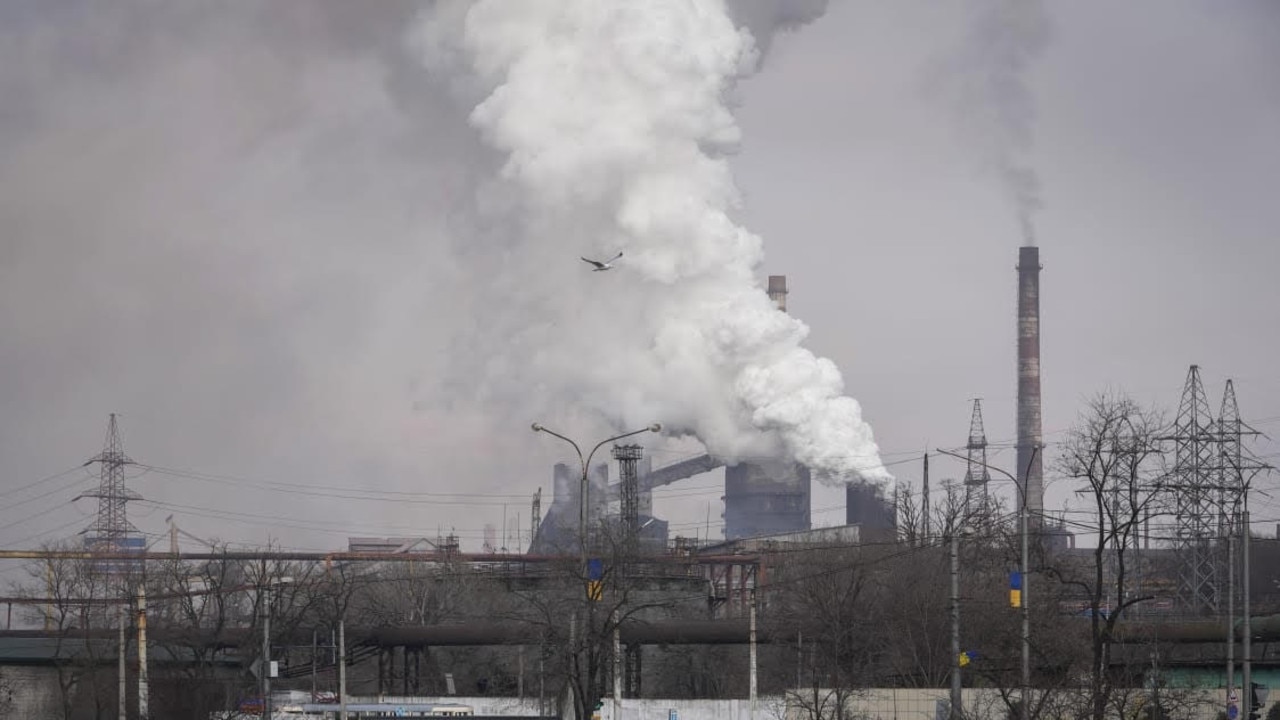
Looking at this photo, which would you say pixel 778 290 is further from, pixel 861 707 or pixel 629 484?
pixel 861 707

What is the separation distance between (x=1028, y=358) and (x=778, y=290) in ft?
80.7

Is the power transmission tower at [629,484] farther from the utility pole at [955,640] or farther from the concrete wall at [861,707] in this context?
the utility pole at [955,640]

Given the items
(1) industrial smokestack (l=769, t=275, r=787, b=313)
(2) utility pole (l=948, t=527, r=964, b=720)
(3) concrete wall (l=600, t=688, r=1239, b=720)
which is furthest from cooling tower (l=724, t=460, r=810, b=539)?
(2) utility pole (l=948, t=527, r=964, b=720)

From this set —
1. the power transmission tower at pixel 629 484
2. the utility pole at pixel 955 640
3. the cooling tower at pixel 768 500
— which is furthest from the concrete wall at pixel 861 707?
the cooling tower at pixel 768 500

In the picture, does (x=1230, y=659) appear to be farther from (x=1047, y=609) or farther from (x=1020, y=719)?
(x=1047, y=609)

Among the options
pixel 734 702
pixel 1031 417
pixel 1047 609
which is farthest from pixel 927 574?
pixel 1031 417

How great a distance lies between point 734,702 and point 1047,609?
461 inches

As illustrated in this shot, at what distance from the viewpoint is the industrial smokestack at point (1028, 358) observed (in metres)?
131

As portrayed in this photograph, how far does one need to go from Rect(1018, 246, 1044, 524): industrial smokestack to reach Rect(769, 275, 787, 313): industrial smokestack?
2230 centimetres

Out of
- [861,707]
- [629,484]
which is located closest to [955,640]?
[861,707]

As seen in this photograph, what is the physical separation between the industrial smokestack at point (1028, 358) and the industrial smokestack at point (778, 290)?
878 inches

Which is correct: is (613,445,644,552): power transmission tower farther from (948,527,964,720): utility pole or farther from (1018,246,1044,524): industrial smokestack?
(948,527,964,720): utility pole

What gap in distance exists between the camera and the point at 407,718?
160 ft

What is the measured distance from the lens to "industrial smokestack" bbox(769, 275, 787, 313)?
145250mm
